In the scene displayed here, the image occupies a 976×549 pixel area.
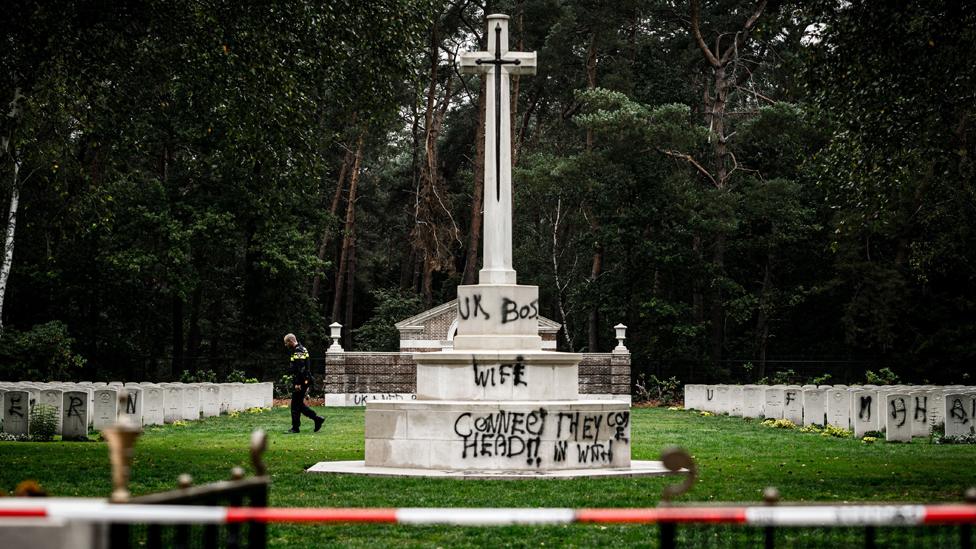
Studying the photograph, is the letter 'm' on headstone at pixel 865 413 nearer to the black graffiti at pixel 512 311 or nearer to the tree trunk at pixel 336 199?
the black graffiti at pixel 512 311

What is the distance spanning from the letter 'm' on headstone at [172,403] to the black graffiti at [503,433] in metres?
13.1

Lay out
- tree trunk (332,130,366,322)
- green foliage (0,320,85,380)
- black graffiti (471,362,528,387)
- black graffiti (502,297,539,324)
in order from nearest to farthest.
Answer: black graffiti (471,362,528,387) → black graffiti (502,297,539,324) → green foliage (0,320,85,380) → tree trunk (332,130,366,322)

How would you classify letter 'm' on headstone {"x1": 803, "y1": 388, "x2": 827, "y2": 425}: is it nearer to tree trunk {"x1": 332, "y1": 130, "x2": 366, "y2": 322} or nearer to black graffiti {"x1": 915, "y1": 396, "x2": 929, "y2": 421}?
black graffiti {"x1": 915, "y1": 396, "x2": 929, "y2": 421}

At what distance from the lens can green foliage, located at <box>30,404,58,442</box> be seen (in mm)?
19516

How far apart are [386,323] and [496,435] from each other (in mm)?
34492

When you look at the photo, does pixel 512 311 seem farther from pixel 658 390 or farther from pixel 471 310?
pixel 658 390

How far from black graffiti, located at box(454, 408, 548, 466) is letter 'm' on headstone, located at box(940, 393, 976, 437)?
1048 cm

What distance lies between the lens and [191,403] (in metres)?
26.8

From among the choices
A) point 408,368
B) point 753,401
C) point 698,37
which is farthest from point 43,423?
point 698,37

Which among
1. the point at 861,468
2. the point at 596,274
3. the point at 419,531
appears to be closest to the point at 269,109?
the point at 419,531

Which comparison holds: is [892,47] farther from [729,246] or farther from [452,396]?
[729,246]

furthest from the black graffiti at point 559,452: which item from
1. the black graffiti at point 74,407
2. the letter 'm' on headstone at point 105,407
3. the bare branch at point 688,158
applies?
the bare branch at point 688,158

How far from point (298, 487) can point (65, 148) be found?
8.90 metres

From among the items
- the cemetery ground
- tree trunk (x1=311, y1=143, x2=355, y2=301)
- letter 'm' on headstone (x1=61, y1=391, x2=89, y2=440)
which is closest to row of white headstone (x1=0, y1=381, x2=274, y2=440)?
letter 'm' on headstone (x1=61, y1=391, x2=89, y2=440)
